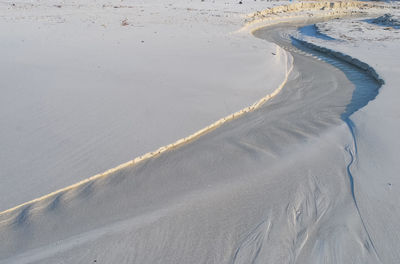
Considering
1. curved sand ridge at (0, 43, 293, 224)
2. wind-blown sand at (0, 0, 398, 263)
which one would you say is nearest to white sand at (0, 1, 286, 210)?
curved sand ridge at (0, 43, 293, 224)

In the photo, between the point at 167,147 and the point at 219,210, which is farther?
the point at 167,147

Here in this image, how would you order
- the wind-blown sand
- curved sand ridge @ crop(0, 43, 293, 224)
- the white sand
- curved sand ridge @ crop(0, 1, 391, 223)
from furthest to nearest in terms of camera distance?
1. the white sand
2. curved sand ridge @ crop(0, 1, 391, 223)
3. curved sand ridge @ crop(0, 43, 293, 224)
4. the wind-blown sand

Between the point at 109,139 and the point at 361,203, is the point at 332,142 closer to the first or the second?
the point at 361,203

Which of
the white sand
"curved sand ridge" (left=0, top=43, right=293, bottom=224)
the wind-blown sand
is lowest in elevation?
the wind-blown sand

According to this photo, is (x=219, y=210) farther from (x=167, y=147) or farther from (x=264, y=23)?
(x=264, y=23)

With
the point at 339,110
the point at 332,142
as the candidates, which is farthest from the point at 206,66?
the point at 332,142

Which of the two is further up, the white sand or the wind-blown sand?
the white sand

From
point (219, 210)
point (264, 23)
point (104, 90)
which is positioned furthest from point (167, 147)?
point (264, 23)

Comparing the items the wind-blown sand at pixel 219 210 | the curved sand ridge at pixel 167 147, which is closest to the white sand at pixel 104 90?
the curved sand ridge at pixel 167 147

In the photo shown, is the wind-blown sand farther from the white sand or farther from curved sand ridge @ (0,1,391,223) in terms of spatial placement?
the white sand
